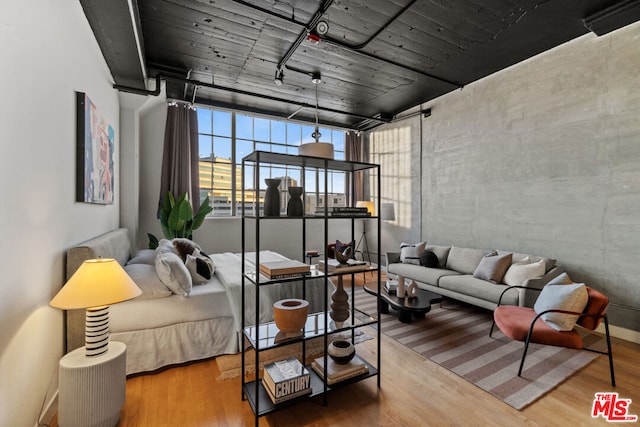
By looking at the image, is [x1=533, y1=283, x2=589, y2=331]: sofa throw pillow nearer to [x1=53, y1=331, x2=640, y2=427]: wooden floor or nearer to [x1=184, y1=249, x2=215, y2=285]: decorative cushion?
[x1=53, y1=331, x2=640, y2=427]: wooden floor

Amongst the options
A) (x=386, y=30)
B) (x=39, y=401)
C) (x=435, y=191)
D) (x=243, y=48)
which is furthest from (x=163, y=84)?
(x=435, y=191)

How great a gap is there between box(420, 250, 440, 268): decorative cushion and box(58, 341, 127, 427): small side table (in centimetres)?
396


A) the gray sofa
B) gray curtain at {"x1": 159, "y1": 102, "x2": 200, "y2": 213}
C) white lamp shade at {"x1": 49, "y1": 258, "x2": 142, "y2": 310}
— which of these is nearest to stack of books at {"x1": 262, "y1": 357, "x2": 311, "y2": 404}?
white lamp shade at {"x1": 49, "y1": 258, "x2": 142, "y2": 310}

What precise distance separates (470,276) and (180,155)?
4988 mm

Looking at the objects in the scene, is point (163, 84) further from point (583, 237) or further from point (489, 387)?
point (583, 237)

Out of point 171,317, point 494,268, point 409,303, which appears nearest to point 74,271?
point 171,317

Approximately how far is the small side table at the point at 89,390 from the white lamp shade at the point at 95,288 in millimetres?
382

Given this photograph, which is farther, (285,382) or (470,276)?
(470,276)

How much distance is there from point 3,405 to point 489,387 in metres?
2.82

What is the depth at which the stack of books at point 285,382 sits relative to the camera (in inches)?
67.5

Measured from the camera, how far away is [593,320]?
2125mm

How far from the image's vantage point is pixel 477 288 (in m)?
3.37

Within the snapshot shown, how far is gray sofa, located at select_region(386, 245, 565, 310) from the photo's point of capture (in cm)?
307

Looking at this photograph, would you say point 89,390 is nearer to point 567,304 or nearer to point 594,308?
point 567,304
